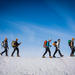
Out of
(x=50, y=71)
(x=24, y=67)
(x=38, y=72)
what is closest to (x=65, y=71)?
(x=50, y=71)

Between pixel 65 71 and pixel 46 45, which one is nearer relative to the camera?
pixel 65 71

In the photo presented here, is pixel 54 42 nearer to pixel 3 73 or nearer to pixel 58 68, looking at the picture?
pixel 58 68

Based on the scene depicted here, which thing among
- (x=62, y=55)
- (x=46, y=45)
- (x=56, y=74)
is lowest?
(x=56, y=74)

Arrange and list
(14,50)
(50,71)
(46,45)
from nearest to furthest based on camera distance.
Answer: (50,71) < (46,45) < (14,50)

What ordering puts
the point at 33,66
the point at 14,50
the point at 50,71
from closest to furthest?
the point at 50,71 < the point at 33,66 < the point at 14,50

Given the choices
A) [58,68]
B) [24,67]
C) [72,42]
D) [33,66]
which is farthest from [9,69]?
[72,42]

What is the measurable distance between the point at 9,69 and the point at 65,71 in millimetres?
4290

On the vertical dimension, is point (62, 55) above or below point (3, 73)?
above

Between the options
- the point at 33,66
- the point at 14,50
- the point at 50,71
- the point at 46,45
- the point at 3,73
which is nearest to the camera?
the point at 3,73

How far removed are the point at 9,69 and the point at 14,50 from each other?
481 cm

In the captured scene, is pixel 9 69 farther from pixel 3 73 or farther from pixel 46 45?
pixel 46 45

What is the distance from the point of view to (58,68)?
798cm

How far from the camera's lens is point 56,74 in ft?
23.7

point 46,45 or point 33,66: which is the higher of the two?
point 46,45
